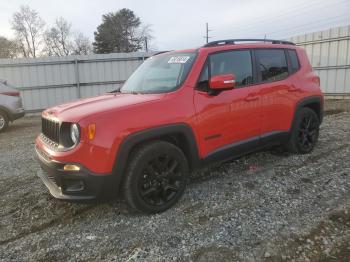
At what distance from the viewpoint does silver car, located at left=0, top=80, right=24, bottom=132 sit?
10023 mm

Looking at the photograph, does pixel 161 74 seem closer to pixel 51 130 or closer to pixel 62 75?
pixel 51 130

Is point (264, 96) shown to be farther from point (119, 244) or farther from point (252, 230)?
point (119, 244)

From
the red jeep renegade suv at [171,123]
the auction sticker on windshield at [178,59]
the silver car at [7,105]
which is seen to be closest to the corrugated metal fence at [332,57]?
the red jeep renegade suv at [171,123]

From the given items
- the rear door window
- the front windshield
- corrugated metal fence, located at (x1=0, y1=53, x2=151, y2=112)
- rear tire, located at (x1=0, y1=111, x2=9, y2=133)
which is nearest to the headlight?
the front windshield

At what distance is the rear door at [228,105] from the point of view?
3.70 m

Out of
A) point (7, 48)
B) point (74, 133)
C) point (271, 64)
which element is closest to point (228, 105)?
point (271, 64)

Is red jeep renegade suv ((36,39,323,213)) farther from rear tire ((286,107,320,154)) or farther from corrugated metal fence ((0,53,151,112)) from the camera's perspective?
Answer: corrugated metal fence ((0,53,151,112))

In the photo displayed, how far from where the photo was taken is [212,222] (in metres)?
3.26

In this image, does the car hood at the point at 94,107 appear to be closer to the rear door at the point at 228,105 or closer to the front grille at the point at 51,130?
the front grille at the point at 51,130

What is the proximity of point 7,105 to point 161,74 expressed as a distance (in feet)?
26.2

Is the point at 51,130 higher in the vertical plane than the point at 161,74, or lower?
lower

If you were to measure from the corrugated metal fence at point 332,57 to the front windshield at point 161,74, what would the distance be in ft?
33.6

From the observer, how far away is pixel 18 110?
33.9 ft

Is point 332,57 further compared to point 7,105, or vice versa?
point 332,57
